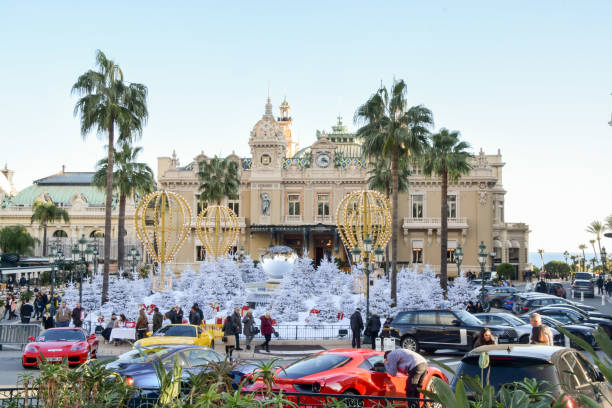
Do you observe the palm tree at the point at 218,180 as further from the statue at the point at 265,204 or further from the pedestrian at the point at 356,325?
the pedestrian at the point at 356,325

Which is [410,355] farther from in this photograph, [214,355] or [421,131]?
[421,131]

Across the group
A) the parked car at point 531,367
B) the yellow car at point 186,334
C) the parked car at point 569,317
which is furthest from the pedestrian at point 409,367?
the parked car at point 569,317

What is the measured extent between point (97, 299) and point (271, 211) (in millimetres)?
33369

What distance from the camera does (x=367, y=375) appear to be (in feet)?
33.3

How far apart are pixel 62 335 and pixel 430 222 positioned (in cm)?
4871

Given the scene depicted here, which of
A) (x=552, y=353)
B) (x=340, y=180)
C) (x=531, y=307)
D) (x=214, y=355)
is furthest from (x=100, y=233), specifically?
(x=552, y=353)

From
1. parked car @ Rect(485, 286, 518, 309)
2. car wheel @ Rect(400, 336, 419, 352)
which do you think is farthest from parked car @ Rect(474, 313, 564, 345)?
parked car @ Rect(485, 286, 518, 309)

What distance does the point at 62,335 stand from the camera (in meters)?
17.4

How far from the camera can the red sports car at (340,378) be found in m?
9.58

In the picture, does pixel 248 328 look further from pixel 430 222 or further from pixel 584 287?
pixel 430 222

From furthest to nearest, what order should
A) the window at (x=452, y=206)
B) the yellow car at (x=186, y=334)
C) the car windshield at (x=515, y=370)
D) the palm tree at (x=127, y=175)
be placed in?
the window at (x=452, y=206) < the palm tree at (x=127, y=175) < the yellow car at (x=186, y=334) < the car windshield at (x=515, y=370)

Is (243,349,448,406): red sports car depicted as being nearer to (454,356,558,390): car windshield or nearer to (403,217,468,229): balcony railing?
(454,356,558,390): car windshield

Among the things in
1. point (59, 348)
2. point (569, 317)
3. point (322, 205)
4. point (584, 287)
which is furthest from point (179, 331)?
point (322, 205)

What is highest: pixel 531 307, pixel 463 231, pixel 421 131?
pixel 421 131
